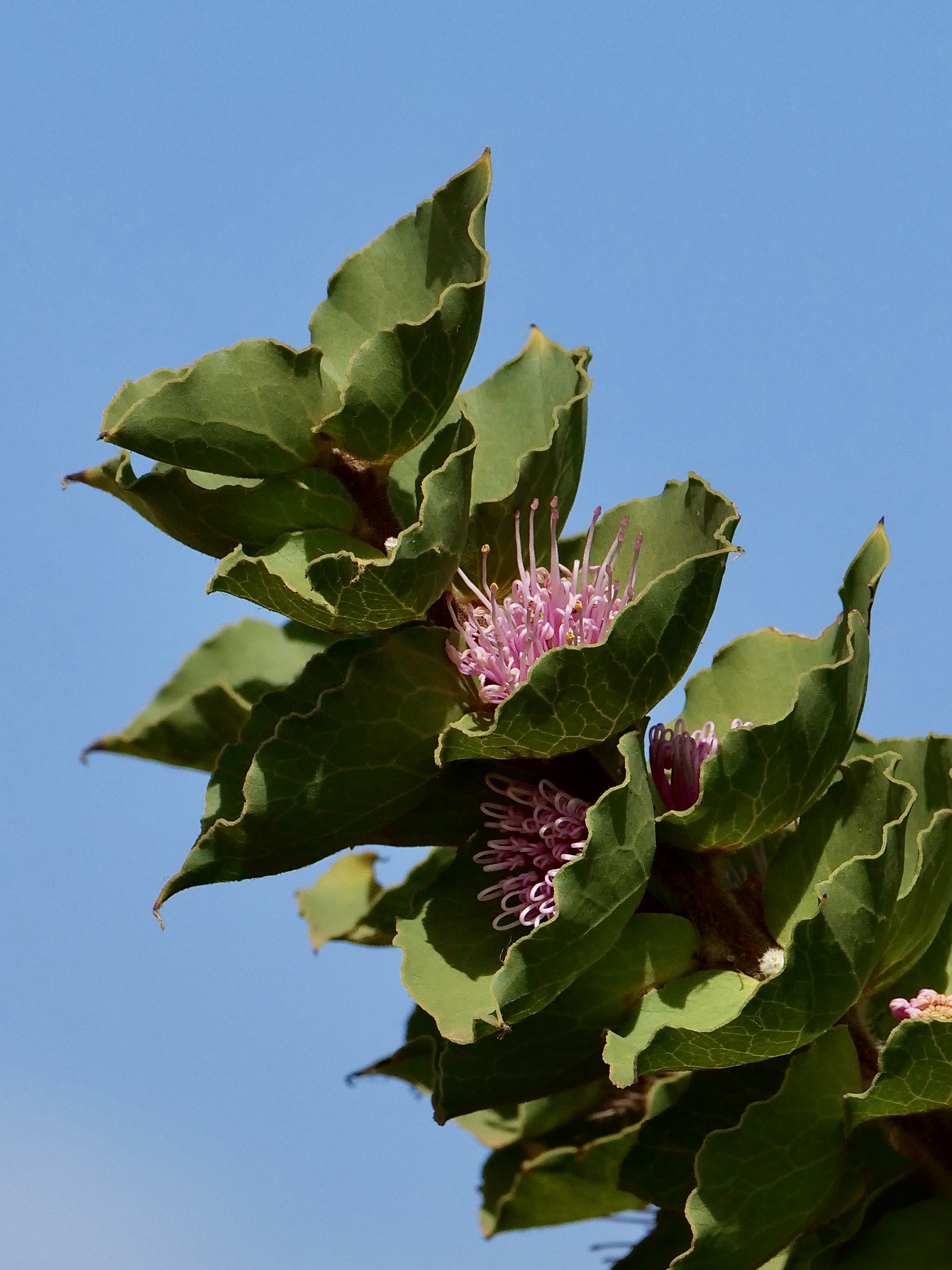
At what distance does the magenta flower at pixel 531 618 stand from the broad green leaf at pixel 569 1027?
46 cm

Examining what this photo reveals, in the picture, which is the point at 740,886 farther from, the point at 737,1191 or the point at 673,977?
the point at 737,1191

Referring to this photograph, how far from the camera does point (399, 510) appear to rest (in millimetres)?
2812

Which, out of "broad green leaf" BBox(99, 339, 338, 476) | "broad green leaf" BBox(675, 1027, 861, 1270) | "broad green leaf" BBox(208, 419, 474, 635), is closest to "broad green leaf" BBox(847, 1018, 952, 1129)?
"broad green leaf" BBox(675, 1027, 861, 1270)

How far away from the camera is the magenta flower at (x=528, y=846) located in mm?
2582

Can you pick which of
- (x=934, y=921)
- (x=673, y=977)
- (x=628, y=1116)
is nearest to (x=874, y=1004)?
(x=934, y=921)

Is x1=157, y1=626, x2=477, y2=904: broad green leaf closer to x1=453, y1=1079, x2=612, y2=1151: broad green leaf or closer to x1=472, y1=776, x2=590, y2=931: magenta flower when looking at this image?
x1=472, y1=776, x2=590, y2=931: magenta flower

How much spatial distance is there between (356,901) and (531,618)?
4.02ft

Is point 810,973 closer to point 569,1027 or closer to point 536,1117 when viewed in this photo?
point 569,1027

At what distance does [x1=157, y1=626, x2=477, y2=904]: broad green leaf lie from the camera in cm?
251

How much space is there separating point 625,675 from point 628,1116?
154cm

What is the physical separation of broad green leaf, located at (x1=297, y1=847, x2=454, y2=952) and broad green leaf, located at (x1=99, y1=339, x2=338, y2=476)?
1196 mm

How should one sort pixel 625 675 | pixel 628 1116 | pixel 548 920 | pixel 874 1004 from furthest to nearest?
pixel 628 1116
pixel 874 1004
pixel 625 675
pixel 548 920

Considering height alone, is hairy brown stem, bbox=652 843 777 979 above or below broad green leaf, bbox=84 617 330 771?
below

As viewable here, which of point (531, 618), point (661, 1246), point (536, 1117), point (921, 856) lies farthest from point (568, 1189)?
point (531, 618)
